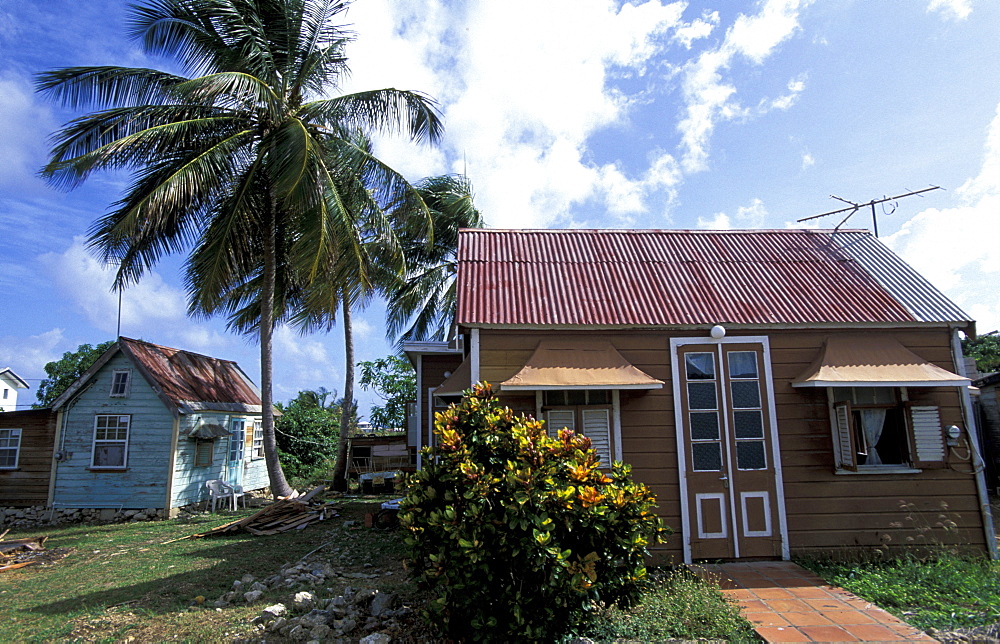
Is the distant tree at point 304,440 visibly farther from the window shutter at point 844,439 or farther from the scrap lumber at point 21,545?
the window shutter at point 844,439

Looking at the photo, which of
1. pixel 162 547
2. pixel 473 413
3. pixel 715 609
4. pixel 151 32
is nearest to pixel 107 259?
pixel 151 32

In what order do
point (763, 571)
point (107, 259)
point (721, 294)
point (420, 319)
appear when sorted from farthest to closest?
point (420, 319)
point (107, 259)
point (721, 294)
point (763, 571)

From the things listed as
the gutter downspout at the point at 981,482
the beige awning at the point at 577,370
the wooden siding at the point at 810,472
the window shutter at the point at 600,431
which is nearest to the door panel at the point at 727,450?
the wooden siding at the point at 810,472

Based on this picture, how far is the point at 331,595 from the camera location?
6.62 metres

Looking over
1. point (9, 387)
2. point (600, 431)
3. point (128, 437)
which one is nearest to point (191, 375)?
point (128, 437)

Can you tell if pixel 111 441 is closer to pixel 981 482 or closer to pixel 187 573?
pixel 187 573

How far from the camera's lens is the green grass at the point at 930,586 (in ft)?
18.0

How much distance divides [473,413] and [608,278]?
14.5ft

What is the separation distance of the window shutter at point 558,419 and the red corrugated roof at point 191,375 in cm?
1077

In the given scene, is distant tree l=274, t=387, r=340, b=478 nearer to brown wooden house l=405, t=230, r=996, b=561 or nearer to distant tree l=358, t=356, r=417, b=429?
distant tree l=358, t=356, r=417, b=429

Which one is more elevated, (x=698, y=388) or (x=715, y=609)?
(x=698, y=388)

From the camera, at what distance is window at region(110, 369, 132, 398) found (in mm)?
14352

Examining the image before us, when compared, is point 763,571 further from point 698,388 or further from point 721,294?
point 721,294

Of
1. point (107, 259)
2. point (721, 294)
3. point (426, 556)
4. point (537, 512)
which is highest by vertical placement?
point (107, 259)
